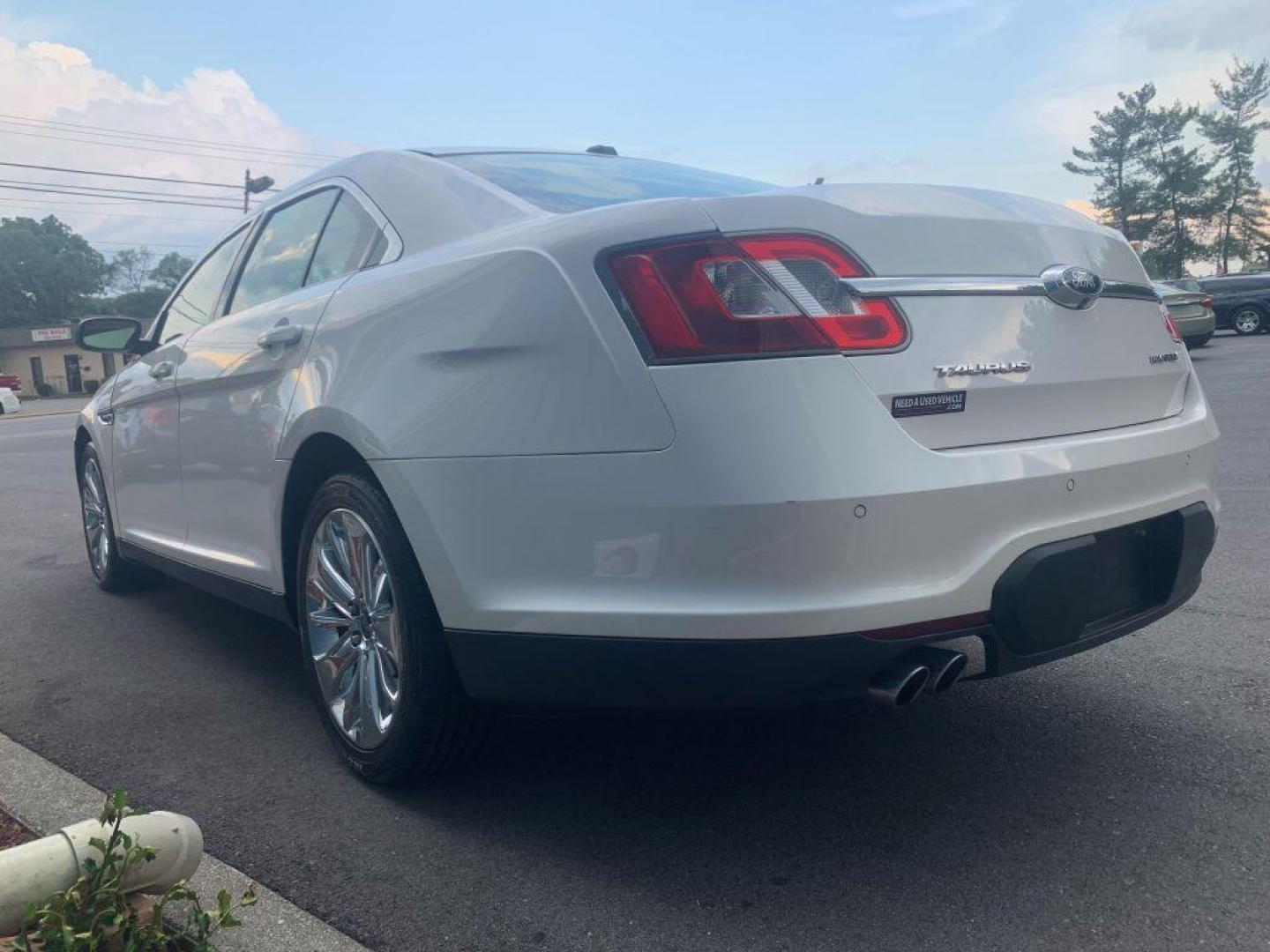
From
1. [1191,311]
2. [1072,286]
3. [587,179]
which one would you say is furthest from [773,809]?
[1191,311]

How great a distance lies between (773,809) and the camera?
105 inches

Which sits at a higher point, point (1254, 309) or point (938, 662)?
point (938, 662)

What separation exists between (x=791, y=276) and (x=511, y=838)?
1.40 metres

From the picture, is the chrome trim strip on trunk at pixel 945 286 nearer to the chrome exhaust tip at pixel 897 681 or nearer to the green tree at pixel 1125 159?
the chrome exhaust tip at pixel 897 681

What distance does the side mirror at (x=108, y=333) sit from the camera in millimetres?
4965

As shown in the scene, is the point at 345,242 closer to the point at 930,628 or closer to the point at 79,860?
the point at 79,860

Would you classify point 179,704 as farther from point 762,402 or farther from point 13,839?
point 762,402

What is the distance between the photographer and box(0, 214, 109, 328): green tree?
309 feet

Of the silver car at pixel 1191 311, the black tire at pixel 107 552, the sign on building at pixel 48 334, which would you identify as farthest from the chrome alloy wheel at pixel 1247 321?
the sign on building at pixel 48 334

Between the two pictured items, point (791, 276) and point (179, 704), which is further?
point (179, 704)

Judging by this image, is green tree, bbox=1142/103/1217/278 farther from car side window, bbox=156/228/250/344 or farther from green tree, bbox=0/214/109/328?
green tree, bbox=0/214/109/328

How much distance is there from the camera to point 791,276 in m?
2.15

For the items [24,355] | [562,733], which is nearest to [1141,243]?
[562,733]

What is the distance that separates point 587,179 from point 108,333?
2970 millimetres
